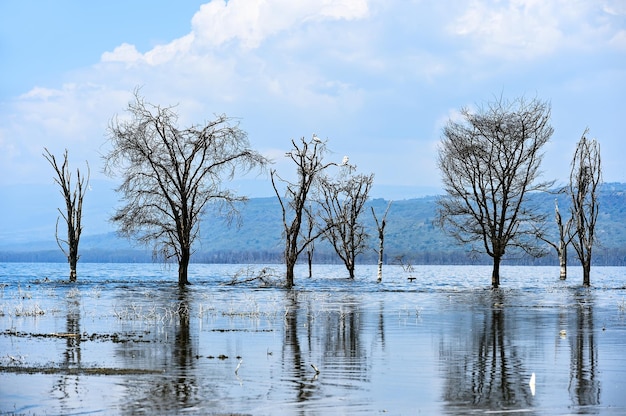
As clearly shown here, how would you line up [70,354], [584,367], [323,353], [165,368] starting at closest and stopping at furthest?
[165,368]
[584,367]
[70,354]
[323,353]

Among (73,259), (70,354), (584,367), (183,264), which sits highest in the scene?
(73,259)

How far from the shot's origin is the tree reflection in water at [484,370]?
12867mm

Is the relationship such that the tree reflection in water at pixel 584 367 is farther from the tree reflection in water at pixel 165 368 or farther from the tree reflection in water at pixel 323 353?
the tree reflection in water at pixel 165 368

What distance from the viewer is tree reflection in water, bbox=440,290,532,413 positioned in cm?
1287

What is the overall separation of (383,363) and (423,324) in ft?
33.5

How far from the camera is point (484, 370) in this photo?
16.3 metres

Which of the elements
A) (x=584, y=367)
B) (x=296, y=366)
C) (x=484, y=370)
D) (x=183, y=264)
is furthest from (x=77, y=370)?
(x=183, y=264)

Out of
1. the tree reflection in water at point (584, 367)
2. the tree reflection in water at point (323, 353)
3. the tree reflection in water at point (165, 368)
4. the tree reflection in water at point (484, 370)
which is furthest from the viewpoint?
the tree reflection in water at point (323, 353)

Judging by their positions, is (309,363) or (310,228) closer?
(309,363)

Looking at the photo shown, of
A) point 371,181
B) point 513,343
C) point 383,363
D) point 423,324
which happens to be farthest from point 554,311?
point 371,181

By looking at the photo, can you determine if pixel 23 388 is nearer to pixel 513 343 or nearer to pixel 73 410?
pixel 73 410

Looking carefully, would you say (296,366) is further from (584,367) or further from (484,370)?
(584,367)

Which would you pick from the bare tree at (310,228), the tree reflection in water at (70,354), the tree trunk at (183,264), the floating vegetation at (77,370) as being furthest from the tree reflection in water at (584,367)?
the tree trunk at (183,264)

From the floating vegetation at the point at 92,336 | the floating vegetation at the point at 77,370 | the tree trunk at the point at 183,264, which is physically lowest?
the floating vegetation at the point at 92,336
